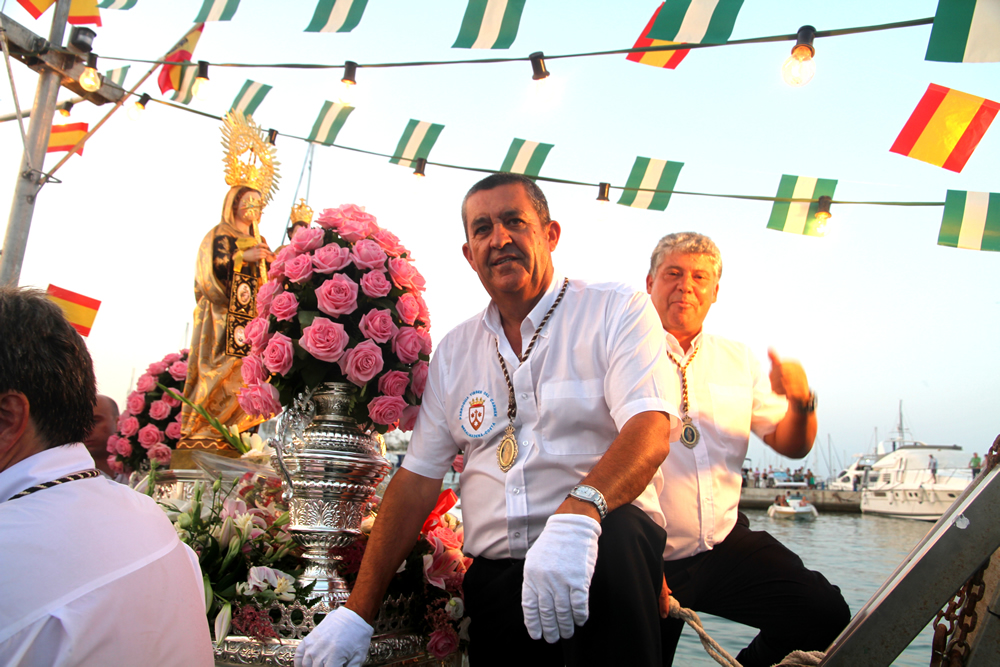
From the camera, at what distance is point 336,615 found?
205 centimetres

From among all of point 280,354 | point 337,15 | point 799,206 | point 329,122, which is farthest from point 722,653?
point 329,122

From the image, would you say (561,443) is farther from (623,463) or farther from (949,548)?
(949,548)

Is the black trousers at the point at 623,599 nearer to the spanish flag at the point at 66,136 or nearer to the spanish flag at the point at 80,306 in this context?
the spanish flag at the point at 80,306

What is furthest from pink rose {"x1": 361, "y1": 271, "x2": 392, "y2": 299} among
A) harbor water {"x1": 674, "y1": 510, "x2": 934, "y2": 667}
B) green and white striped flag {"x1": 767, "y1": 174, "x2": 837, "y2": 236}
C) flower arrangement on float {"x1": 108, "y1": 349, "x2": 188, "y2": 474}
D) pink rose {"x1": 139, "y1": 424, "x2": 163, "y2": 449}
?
pink rose {"x1": 139, "y1": 424, "x2": 163, "y2": 449}

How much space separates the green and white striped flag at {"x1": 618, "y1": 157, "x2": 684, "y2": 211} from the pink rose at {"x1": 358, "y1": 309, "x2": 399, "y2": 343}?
3552 millimetres

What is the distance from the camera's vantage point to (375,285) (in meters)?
2.57

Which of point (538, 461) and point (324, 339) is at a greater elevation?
point (324, 339)

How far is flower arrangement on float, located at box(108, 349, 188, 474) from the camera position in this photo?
228 inches

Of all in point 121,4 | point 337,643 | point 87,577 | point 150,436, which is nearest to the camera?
point 87,577

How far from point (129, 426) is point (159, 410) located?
0.39 m

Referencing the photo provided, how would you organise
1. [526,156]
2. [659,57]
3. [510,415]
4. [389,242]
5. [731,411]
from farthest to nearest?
[526,156]
[659,57]
[731,411]
[389,242]
[510,415]

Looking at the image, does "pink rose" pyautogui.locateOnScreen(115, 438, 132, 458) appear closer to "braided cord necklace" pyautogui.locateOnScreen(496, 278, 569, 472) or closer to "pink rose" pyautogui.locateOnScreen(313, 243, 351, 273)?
"pink rose" pyautogui.locateOnScreen(313, 243, 351, 273)

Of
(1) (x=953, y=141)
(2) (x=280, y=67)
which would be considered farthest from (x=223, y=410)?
(1) (x=953, y=141)

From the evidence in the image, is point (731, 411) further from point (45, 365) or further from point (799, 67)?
point (45, 365)
